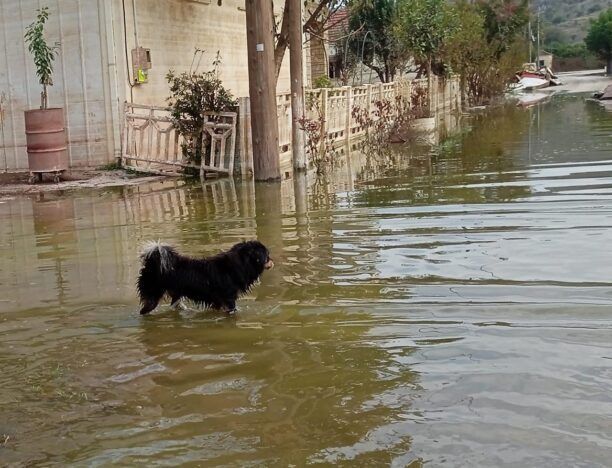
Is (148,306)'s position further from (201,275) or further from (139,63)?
(139,63)

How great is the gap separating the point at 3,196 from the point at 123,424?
10594 mm

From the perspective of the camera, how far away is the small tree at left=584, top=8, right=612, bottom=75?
84.6m

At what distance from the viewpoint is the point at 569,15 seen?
447 ft

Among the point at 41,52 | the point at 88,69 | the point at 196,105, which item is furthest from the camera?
the point at 88,69

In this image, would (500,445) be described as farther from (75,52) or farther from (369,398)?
(75,52)

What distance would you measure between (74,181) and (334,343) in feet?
35.0

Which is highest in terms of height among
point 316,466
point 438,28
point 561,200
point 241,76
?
point 438,28

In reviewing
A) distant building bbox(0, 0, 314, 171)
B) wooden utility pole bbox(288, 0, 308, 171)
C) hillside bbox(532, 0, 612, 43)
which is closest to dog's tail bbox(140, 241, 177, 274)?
wooden utility pole bbox(288, 0, 308, 171)

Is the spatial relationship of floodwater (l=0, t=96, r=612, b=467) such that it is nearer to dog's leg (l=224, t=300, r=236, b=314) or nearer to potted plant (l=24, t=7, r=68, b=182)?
dog's leg (l=224, t=300, r=236, b=314)

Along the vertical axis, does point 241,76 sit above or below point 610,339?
above

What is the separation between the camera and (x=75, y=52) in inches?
605

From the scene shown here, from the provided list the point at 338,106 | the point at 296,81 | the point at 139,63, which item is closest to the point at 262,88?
the point at 296,81

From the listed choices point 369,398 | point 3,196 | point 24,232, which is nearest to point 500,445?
point 369,398

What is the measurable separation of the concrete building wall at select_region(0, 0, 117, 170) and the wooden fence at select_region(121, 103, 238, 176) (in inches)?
16.2
